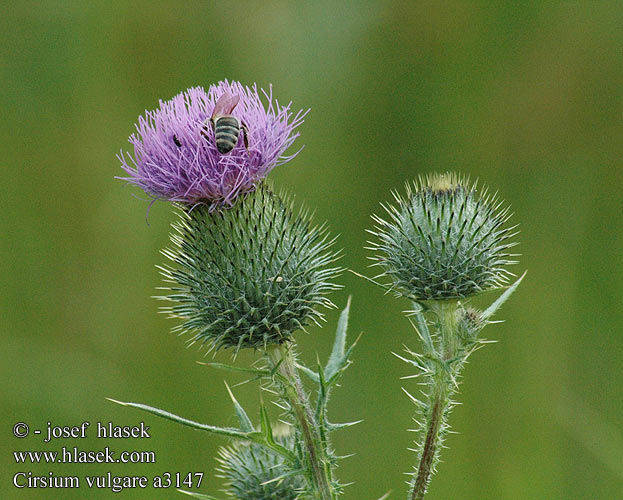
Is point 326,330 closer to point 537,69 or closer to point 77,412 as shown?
point 77,412

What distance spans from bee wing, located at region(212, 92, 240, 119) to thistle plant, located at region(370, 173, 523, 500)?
3.23 ft

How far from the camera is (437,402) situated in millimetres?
3195

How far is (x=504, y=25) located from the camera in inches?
230

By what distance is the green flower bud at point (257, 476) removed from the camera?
3559 mm

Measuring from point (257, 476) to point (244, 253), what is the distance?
1.14m

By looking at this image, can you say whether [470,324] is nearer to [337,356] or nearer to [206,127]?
[337,356]

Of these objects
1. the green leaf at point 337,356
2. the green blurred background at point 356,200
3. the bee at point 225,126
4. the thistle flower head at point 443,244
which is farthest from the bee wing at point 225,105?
the green blurred background at point 356,200

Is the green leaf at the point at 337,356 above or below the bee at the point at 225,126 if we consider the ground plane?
below

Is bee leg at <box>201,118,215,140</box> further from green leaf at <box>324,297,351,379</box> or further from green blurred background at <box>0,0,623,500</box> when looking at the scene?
green blurred background at <box>0,0,623,500</box>

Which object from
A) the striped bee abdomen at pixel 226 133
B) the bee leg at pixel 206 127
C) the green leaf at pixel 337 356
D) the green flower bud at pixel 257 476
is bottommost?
the green flower bud at pixel 257 476

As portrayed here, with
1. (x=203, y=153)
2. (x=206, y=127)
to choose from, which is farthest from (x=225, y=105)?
(x=203, y=153)

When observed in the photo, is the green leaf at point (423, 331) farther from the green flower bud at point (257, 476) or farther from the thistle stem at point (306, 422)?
the green flower bud at point (257, 476)

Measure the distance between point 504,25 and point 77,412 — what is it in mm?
4452

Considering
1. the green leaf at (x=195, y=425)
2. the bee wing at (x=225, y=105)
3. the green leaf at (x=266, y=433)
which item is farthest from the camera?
the bee wing at (x=225, y=105)
